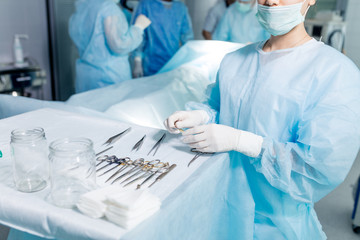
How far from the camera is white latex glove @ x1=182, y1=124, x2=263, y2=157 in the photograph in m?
0.96

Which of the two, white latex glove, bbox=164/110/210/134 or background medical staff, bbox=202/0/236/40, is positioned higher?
background medical staff, bbox=202/0/236/40

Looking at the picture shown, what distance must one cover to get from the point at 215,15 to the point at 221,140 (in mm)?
3309

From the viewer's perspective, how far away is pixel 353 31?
405 cm

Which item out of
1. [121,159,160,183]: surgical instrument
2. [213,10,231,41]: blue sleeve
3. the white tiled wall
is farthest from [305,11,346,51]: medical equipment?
[121,159,160,183]: surgical instrument

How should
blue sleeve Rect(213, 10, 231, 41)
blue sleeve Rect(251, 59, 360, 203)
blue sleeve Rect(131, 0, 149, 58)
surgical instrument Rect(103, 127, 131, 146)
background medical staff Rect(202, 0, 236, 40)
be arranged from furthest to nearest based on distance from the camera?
background medical staff Rect(202, 0, 236, 40) < blue sleeve Rect(213, 10, 231, 41) < blue sleeve Rect(131, 0, 149, 58) < surgical instrument Rect(103, 127, 131, 146) < blue sleeve Rect(251, 59, 360, 203)

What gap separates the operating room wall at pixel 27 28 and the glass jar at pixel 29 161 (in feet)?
8.55

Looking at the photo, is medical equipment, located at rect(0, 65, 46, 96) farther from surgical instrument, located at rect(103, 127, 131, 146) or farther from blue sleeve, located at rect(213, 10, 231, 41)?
surgical instrument, located at rect(103, 127, 131, 146)

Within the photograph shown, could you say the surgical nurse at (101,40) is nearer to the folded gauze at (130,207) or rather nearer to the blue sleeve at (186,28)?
the blue sleeve at (186,28)

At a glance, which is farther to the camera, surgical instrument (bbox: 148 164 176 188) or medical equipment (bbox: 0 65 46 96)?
medical equipment (bbox: 0 65 46 96)

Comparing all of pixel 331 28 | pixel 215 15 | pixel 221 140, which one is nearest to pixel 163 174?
pixel 221 140

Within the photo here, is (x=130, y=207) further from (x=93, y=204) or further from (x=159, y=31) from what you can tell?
(x=159, y=31)

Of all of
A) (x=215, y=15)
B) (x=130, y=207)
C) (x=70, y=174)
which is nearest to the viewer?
(x=130, y=207)

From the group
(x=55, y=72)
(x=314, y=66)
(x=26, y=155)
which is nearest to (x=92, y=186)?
(x=26, y=155)

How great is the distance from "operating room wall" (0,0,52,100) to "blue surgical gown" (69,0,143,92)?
34.5 inches
